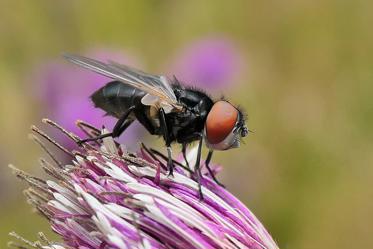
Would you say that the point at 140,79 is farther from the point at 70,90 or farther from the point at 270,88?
the point at 270,88

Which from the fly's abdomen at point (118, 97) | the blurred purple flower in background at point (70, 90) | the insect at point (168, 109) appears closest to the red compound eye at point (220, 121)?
the insect at point (168, 109)

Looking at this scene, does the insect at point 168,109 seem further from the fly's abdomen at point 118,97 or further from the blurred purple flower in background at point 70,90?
the blurred purple flower in background at point 70,90

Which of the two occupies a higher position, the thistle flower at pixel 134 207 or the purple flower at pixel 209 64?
the purple flower at pixel 209 64

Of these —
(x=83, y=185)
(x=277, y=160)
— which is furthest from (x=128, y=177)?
(x=277, y=160)

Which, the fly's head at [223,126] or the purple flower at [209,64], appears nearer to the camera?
the fly's head at [223,126]

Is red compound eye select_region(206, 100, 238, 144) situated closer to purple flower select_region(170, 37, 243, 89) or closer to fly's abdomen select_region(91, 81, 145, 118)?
fly's abdomen select_region(91, 81, 145, 118)

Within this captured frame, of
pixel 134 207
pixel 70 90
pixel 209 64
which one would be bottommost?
pixel 134 207

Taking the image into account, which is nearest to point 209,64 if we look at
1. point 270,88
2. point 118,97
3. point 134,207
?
point 270,88

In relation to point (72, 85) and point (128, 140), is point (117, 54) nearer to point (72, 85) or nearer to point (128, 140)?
point (72, 85)

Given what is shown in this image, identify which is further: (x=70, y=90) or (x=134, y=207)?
(x=70, y=90)
